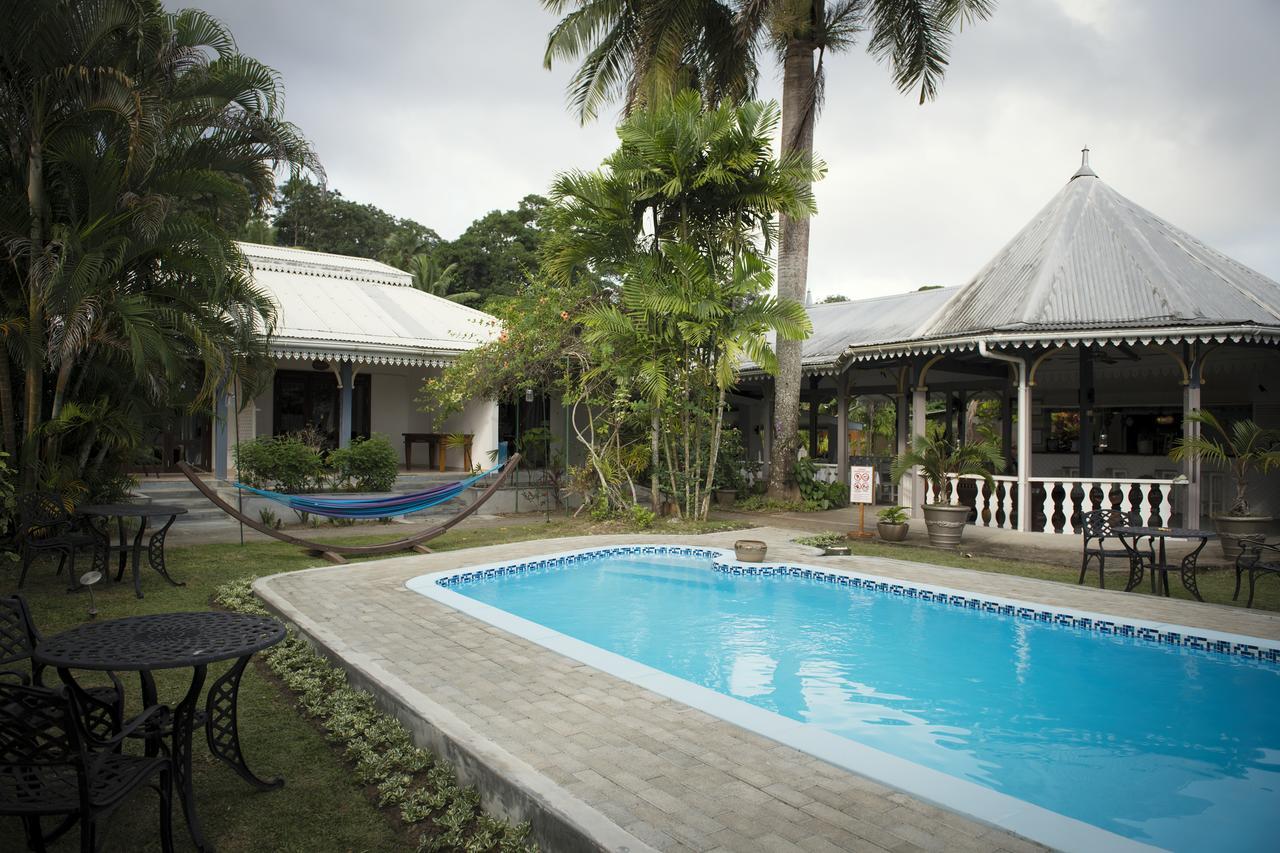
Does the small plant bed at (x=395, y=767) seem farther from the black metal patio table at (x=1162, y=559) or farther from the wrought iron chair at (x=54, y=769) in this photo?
the black metal patio table at (x=1162, y=559)

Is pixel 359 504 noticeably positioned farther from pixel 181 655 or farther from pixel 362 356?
pixel 181 655

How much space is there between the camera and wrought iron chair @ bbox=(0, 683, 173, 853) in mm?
2604

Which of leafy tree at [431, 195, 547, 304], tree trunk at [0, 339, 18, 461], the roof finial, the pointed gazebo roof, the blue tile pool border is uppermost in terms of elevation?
leafy tree at [431, 195, 547, 304]

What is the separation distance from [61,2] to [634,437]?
9538 mm

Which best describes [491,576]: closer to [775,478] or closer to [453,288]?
[775,478]

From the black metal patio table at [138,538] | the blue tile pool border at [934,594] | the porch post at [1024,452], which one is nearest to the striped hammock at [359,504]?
the black metal patio table at [138,538]

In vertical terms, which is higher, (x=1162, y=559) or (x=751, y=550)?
(x=1162, y=559)

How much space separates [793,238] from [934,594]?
28.2 ft

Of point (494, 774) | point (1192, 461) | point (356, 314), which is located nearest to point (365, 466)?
Answer: point (356, 314)

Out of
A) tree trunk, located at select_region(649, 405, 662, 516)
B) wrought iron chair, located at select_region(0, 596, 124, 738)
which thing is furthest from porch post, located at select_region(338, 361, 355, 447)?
wrought iron chair, located at select_region(0, 596, 124, 738)

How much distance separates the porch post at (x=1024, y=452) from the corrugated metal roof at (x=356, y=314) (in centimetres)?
961

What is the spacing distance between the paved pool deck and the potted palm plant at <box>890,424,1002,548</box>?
4065 millimetres

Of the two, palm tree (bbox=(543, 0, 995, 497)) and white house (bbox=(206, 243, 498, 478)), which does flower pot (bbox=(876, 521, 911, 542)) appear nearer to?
palm tree (bbox=(543, 0, 995, 497))

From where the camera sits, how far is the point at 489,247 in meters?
40.1
